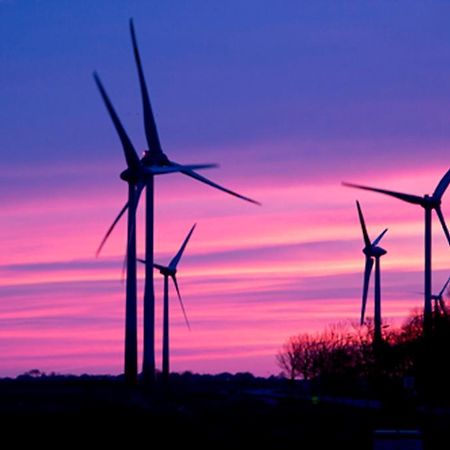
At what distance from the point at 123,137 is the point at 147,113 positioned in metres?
2.08

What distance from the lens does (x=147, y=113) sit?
229 feet

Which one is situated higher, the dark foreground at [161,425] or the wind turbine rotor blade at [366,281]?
the wind turbine rotor blade at [366,281]

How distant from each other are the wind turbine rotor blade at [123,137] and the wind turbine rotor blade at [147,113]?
1651 mm

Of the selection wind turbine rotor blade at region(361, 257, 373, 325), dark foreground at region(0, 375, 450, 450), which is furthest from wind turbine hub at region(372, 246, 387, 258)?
dark foreground at region(0, 375, 450, 450)

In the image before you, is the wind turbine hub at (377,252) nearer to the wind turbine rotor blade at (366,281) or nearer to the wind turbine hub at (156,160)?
the wind turbine rotor blade at (366,281)

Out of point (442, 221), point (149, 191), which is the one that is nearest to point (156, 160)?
point (149, 191)

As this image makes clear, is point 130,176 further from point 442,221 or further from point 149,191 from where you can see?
point 442,221

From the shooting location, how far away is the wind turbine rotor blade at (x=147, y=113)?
215ft

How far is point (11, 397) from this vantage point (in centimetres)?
6094

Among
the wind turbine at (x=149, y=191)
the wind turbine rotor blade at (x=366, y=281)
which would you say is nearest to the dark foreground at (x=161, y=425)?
the wind turbine at (x=149, y=191)

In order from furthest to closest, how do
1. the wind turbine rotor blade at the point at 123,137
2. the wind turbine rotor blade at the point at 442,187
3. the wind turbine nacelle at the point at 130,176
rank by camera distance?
the wind turbine rotor blade at the point at 442,187, the wind turbine nacelle at the point at 130,176, the wind turbine rotor blade at the point at 123,137

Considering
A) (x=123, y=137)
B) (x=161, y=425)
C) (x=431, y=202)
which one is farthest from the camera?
(x=431, y=202)

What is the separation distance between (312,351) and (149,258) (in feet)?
347

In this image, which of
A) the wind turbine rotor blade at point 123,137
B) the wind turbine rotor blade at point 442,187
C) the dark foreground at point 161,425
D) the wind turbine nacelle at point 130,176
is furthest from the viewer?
the wind turbine rotor blade at point 442,187
